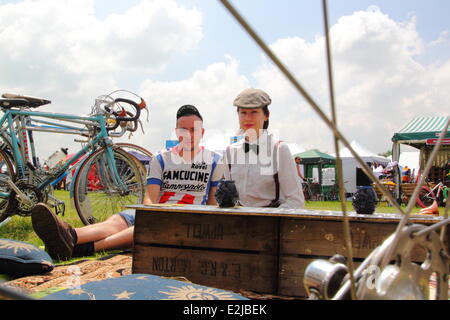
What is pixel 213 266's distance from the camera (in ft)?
6.42

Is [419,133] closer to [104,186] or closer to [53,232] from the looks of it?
[104,186]

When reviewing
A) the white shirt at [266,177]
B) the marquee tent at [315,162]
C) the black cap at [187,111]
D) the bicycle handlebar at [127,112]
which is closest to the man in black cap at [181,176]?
the black cap at [187,111]

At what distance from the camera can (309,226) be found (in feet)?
6.10

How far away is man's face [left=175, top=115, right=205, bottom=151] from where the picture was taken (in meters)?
2.96

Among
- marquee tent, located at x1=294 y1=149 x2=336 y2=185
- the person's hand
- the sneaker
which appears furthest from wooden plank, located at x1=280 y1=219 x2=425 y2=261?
marquee tent, located at x1=294 y1=149 x2=336 y2=185

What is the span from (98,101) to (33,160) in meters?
0.92

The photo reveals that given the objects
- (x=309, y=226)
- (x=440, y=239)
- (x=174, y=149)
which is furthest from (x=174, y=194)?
(x=440, y=239)

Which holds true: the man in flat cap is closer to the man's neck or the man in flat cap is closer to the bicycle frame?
the man's neck

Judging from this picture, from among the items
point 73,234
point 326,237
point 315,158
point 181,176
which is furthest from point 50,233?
point 315,158

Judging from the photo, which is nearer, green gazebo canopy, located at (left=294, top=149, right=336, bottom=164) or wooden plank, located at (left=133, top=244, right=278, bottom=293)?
wooden plank, located at (left=133, top=244, right=278, bottom=293)

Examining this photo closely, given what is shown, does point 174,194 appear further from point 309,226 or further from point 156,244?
point 309,226

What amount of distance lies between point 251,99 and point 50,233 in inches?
64.0

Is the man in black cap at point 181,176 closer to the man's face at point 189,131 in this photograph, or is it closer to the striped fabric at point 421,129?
the man's face at point 189,131

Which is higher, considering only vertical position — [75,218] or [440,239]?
[440,239]
